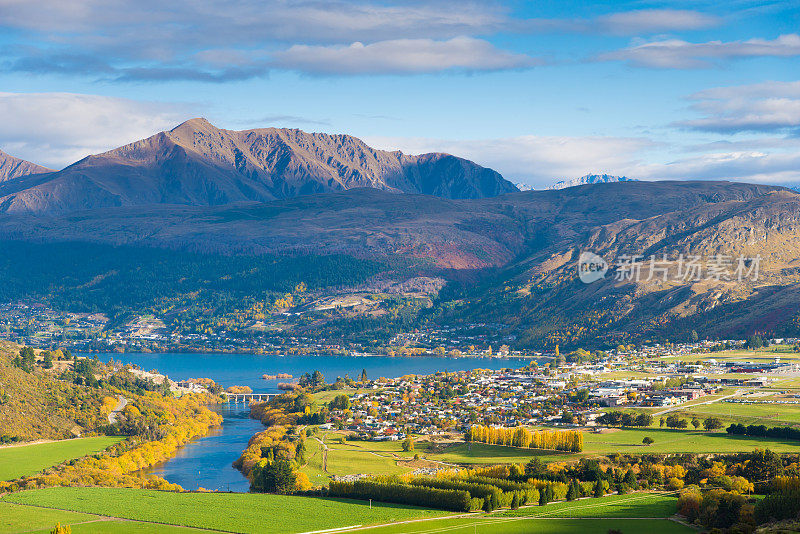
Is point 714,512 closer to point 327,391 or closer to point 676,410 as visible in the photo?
point 676,410

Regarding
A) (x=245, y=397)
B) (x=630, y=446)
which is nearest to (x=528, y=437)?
(x=630, y=446)

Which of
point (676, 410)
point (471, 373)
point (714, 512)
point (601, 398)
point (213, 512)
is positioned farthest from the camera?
point (471, 373)

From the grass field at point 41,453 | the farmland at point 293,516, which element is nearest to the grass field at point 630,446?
the farmland at point 293,516

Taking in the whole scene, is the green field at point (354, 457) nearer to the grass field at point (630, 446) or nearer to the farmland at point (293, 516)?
the grass field at point (630, 446)

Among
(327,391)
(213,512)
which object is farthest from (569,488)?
(327,391)

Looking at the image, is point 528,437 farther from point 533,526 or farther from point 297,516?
point 533,526

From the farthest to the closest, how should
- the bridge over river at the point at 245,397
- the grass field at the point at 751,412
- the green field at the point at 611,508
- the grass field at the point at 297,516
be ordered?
the bridge over river at the point at 245,397, the grass field at the point at 751,412, the green field at the point at 611,508, the grass field at the point at 297,516

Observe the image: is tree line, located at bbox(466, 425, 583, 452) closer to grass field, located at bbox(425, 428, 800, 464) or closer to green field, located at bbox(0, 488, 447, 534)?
grass field, located at bbox(425, 428, 800, 464)
